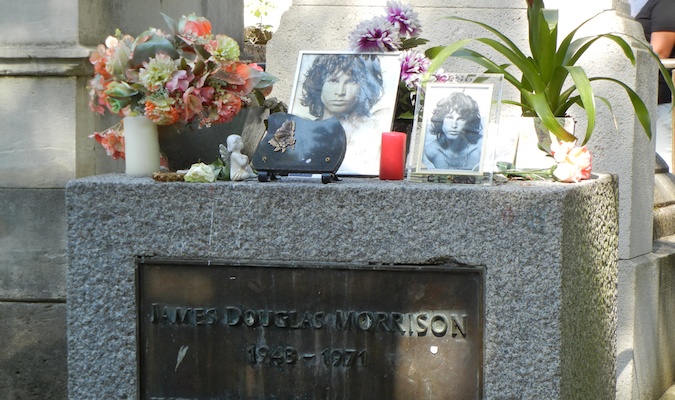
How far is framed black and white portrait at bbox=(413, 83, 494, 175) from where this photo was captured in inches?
126

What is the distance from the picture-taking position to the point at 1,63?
451cm

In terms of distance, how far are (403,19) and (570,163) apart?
2.84 ft

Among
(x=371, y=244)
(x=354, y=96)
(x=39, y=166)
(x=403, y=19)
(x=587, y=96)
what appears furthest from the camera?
(x=39, y=166)

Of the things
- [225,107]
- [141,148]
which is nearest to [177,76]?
[225,107]

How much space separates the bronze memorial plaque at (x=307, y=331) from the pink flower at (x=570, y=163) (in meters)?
0.46

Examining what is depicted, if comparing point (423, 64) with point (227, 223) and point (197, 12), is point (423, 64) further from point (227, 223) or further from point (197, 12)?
point (197, 12)

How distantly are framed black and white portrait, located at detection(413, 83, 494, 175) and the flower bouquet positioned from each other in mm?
617

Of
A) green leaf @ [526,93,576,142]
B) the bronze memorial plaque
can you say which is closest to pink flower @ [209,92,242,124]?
the bronze memorial plaque

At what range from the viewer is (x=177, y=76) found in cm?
325

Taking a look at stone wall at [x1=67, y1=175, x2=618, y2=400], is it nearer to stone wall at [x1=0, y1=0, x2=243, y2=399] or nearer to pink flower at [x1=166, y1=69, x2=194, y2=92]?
pink flower at [x1=166, y1=69, x2=194, y2=92]

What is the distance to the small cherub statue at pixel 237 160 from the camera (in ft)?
10.6

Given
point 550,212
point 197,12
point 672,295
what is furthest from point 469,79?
point 197,12

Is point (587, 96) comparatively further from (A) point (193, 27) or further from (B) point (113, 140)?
(B) point (113, 140)

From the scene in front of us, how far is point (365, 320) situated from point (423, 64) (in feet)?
3.28
